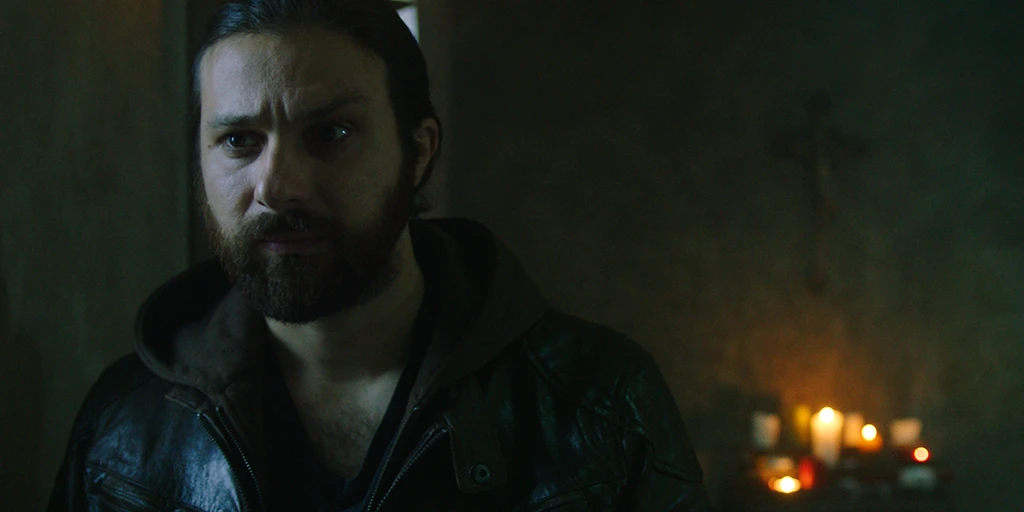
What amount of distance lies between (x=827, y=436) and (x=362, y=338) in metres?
2.06

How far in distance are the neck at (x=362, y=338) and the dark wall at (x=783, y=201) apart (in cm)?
176

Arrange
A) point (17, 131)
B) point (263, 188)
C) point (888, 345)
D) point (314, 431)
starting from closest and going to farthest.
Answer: point (263, 188) < point (314, 431) < point (17, 131) < point (888, 345)

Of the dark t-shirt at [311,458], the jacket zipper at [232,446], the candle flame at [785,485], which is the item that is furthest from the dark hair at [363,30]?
the candle flame at [785,485]

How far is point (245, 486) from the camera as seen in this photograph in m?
1.30

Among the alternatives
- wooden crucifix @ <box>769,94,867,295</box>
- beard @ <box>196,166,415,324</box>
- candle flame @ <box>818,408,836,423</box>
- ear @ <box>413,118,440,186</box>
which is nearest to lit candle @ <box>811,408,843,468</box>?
candle flame @ <box>818,408,836,423</box>

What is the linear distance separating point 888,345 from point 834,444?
0.41 m

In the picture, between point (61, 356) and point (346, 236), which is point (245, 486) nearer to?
point (346, 236)

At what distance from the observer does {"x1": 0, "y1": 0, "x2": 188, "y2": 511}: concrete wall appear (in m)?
1.50

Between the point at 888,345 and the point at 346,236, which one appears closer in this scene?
the point at 346,236

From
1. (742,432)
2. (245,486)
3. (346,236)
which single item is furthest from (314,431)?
(742,432)

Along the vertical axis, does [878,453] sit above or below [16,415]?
below

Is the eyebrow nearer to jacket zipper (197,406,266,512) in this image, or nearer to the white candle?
jacket zipper (197,406,266,512)

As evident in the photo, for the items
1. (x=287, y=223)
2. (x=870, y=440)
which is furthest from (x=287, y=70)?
(x=870, y=440)

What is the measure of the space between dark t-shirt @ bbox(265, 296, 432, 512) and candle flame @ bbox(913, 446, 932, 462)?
2.08m
